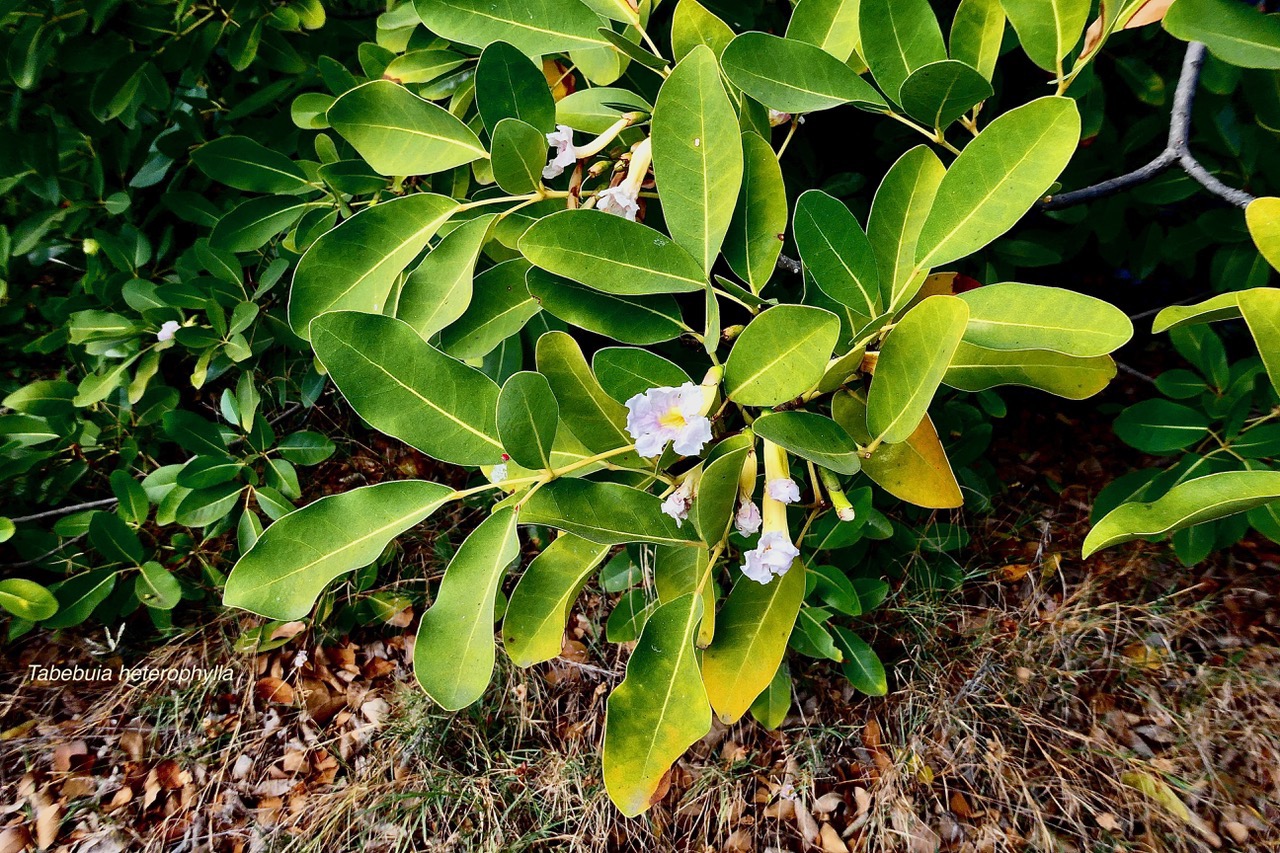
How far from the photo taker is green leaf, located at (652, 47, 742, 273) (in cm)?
61

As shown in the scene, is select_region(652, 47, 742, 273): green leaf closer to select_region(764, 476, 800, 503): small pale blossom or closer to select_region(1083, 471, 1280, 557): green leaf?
select_region(764, 476, 800, 503): small pale blossom

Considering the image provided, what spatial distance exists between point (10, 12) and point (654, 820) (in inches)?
70.8

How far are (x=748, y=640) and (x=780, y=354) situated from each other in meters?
0.32

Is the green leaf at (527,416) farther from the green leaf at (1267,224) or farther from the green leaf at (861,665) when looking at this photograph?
the green leaf at (861,665)

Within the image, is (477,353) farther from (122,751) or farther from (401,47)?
(122,751)

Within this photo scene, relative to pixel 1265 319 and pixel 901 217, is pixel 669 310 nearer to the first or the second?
pixel 901 217

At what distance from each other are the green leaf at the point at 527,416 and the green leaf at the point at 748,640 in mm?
279

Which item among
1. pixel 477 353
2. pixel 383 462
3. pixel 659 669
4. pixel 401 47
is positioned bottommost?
pixel 383 462

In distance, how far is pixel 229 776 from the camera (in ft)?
5.32

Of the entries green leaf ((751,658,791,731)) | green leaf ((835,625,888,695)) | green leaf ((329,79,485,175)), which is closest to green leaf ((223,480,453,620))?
green leaf ((329,79,485,175))

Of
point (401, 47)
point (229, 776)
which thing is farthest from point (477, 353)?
point (229, 776)

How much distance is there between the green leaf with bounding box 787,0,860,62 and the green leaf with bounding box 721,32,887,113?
9cm

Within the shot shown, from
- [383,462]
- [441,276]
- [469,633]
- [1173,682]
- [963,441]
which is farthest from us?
[383,462]

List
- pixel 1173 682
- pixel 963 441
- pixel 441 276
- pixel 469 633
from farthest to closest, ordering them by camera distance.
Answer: pixel 1173 682, pixel 963 441, pixel 441 276, pixel 469 633
